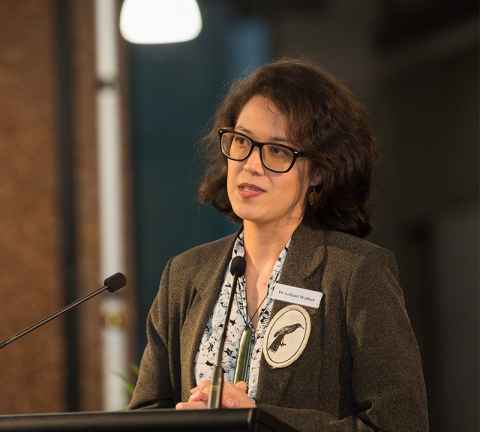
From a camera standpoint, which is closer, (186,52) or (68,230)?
(68,230)

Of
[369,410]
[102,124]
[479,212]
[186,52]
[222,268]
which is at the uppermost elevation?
[186,52]

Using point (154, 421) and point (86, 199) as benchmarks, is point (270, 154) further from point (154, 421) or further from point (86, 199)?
point (86, 199)

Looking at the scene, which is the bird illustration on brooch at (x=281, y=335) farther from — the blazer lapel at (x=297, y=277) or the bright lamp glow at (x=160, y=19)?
→ the bright lamp glow at (x=160, y=19)

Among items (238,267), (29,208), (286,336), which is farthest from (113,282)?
(29,208)

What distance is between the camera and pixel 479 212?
445cm

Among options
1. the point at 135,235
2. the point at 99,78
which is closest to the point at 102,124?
the point at 99,78

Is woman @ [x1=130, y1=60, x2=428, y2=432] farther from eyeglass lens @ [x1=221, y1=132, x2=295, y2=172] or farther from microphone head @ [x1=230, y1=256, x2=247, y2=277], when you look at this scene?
microphone head @ [x1=230, y1=256, x2=247, y2=277]

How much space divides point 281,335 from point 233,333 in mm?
170

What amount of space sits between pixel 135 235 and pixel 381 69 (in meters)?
1.60

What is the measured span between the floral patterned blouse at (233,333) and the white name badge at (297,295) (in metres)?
0.04

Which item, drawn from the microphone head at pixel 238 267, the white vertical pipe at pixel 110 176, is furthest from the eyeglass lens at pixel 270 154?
the white vertical pipe at pixel 110 176

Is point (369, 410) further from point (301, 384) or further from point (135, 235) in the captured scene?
point (135, 235)

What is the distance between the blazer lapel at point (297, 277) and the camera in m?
2.15

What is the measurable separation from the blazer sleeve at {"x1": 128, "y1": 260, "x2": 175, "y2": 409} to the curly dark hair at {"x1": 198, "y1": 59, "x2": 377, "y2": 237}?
16.8 inches
